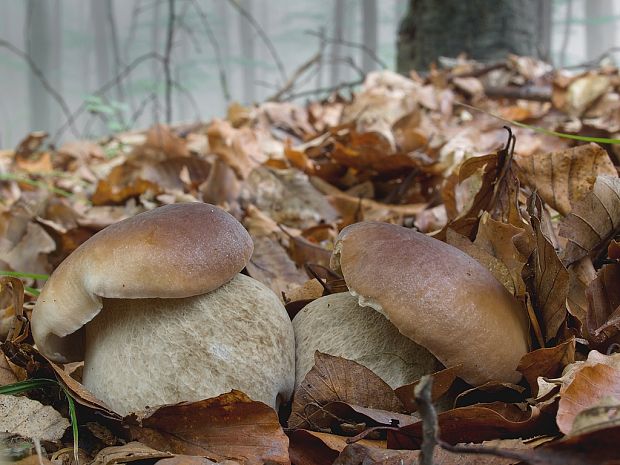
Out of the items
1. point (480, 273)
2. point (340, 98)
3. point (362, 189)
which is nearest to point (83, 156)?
point (340, 98)

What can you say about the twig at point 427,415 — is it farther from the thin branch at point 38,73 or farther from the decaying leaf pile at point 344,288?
the thin branch at point 38,73

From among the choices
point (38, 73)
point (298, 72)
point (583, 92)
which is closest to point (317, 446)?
point (583, 92)

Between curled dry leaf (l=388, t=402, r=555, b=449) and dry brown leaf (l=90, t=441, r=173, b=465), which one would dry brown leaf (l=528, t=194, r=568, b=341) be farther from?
dry brown leaf (l=90, t=441, r=173, b=465)

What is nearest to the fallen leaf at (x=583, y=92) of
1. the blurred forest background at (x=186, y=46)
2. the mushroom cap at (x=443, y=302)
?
the mushroom cap at (x=443, y=302)

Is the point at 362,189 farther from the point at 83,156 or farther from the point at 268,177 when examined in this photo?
the point at 83,156

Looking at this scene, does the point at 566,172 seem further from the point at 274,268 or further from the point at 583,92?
the point at 583,92

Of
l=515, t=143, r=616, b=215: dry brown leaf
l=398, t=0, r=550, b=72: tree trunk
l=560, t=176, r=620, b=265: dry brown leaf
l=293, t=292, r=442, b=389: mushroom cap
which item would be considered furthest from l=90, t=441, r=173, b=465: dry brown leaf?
l=398, t=0, r=550, b=72: tree trunk
